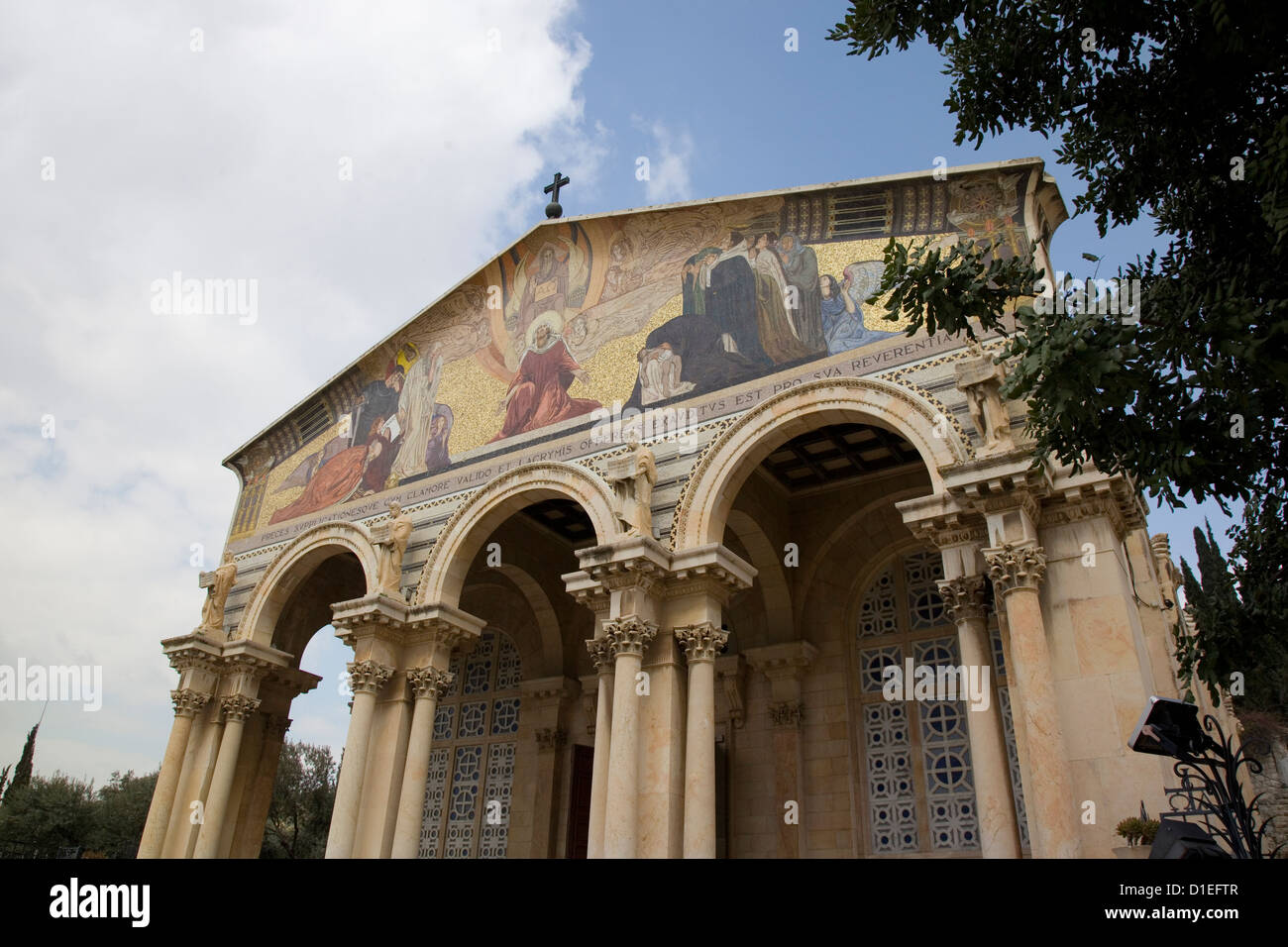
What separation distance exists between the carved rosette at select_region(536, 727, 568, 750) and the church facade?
5cm

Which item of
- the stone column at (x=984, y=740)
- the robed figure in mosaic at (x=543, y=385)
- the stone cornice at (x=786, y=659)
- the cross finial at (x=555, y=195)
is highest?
the cross finial at (x=555, y=195)

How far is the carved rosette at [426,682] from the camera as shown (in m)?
14.9

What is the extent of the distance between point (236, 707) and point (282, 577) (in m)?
2.63

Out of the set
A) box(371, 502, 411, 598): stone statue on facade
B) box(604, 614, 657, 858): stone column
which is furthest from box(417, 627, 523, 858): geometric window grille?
box(604, 614, 657, 858): stone column

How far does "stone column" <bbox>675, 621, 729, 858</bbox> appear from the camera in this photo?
11.3 metres

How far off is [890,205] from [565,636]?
10917 mm

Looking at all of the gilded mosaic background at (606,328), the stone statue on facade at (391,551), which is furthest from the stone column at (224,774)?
the stone statue on facade at (391,551)

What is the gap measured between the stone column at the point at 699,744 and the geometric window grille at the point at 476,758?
7222 millimetres

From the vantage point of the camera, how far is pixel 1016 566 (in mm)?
10125

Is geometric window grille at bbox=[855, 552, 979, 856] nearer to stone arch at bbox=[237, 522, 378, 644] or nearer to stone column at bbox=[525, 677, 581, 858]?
stone column at bbox=[525, 677, 581, 858]

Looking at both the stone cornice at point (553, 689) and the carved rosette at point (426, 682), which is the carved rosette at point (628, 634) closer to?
the carved rosette at point (426, 682)
